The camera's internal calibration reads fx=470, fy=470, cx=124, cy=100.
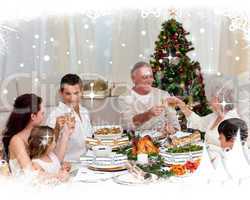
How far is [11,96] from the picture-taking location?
85.6 inches

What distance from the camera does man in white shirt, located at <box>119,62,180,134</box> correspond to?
2.59 meters

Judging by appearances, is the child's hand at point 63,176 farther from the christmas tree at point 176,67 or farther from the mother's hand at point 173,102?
the christmas tree at point 176,67

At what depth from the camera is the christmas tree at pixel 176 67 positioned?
3172 millimetres

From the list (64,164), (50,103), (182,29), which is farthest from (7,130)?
(182,29)

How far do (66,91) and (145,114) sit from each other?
20.9 inches

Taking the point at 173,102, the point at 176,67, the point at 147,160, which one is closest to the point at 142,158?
the point at 147,160

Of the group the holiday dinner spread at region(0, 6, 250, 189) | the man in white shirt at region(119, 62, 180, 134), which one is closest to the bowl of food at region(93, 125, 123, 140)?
Answer: the holiday dinner spread at region(0, 6, 250, 189)

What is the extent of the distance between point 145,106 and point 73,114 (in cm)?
60

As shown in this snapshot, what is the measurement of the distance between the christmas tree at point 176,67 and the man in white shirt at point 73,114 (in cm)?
90

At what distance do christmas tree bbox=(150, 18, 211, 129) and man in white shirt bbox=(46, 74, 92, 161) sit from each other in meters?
0.90

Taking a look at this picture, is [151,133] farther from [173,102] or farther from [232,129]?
[232,129]

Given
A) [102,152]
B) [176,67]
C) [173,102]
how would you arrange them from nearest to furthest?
[102,152], [173,102], [176,67]

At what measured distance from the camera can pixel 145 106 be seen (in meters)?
2.82

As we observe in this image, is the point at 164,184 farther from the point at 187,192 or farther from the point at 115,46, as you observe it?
the point at 115,46
